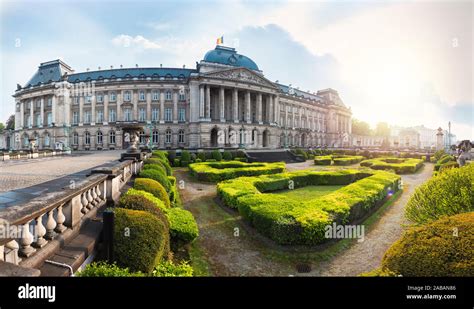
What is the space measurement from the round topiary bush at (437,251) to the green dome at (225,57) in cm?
5161

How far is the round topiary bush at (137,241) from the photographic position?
3.73 metres

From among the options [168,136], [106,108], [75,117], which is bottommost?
[168,136]

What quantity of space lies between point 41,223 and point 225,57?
53.4 m

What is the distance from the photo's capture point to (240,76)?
49.5m

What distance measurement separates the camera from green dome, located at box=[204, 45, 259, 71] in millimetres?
50781

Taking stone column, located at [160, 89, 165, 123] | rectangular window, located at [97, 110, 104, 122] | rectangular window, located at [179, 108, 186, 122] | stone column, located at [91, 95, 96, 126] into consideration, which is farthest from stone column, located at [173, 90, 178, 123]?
stone column, located at [91, 95, 96, 126]

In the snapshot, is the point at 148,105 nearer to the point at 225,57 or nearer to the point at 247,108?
the point at 225,57

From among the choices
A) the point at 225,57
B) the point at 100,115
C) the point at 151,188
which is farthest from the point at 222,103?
the point at 151,188

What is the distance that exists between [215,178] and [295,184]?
6214 millimetres

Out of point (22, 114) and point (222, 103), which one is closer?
point (222, 103)
